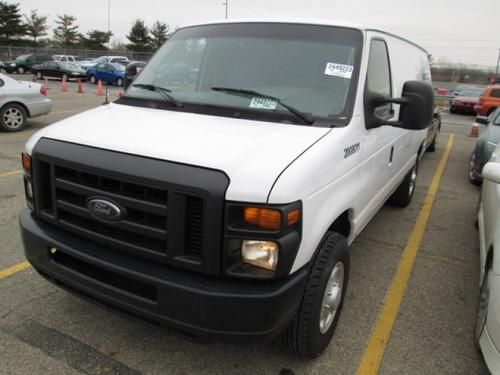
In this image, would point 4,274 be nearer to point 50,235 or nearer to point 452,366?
point 50,235

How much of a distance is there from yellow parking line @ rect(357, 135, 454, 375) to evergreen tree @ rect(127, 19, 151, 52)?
63.3 metres

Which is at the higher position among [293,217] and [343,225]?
[293,217]

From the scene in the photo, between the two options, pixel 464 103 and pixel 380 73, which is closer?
pixel 380 73

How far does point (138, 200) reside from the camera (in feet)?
7.45

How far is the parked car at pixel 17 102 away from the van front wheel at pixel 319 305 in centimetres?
932

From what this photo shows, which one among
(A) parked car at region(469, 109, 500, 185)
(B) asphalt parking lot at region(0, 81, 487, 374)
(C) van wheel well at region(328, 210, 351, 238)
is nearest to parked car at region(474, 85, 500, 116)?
(A) parked car at region(469, 109, 500, 185)

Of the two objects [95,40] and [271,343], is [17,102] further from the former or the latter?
[95,40]

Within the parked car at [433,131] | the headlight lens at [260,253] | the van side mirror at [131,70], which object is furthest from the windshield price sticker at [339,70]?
the parked car at [433,131]

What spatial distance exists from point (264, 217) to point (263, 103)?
113cm

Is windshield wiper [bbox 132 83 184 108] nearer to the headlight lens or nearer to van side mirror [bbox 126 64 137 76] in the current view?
van side mirror [bbox 126 64 137 76]

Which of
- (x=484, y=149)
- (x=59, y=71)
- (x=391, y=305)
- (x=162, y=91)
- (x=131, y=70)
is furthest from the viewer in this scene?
(x=59, y=71)

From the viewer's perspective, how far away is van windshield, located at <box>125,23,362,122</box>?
118 inches

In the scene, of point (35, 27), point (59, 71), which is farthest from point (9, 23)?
point (59, 71)

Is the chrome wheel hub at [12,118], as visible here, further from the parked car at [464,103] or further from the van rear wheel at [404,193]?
the parked car at [464,103]
